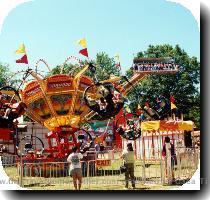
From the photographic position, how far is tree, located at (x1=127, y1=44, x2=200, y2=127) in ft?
88.8

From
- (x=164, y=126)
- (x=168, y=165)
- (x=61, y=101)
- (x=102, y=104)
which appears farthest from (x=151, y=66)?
(x=168, y=165)

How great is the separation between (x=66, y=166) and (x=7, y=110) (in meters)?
2.90

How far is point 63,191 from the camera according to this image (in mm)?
9789

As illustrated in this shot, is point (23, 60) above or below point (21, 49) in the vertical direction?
below

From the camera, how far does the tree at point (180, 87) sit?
1065 inches

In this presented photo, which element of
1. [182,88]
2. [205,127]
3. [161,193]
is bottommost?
[161,193]

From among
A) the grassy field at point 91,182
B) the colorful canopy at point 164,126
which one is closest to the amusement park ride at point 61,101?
the colorful canopy at point 164,126

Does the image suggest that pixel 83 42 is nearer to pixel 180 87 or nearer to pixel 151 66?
pixel 151 66

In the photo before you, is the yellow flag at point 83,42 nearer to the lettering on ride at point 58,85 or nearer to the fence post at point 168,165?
the lettering on ride at point 58,85

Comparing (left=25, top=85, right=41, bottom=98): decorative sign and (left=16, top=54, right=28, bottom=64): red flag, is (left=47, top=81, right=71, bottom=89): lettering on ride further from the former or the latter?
(left=16, top=54, right=28, bottom=64): red flag

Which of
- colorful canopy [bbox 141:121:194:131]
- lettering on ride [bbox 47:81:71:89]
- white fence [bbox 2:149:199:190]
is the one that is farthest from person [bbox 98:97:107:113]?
lettering on ride [bbox 47:81:71:89]

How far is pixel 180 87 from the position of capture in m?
28.2

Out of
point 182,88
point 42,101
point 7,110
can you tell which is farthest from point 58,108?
point 182,88

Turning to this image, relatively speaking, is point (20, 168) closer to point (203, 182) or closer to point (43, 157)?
point (43, 157)
